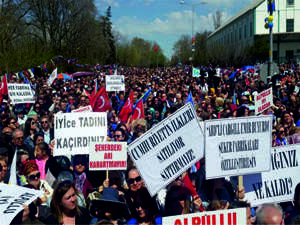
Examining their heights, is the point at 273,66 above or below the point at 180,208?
above

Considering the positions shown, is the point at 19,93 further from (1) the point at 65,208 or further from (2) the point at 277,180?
(2) the point at 277,180

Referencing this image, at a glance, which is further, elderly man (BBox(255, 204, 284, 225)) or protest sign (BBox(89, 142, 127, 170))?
protest sign (BBox(89, 142, 127, 170))

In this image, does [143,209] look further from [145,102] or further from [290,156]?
[145,102]

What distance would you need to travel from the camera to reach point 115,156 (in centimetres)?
497

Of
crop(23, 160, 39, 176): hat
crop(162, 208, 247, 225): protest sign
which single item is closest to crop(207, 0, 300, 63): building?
crop(23, 160, 39, 176): hat

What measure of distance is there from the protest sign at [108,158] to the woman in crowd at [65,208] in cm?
93

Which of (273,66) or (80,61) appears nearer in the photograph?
(273,66)

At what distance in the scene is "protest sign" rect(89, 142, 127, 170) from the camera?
4.94 metres

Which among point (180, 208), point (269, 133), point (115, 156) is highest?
point (269, 133)

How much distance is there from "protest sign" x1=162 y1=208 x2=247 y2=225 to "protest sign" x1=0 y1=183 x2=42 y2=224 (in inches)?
54.3

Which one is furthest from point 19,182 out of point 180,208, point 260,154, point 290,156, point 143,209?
point 290,156

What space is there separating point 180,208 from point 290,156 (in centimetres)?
153

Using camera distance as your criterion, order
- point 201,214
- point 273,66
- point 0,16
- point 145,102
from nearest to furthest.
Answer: point 201,214, point 145,102, point 273,66, point 0,16

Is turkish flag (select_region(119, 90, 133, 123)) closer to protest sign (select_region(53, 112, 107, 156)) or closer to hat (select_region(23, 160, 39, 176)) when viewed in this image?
protest sign (select_region(53, 112, 107, 156))
